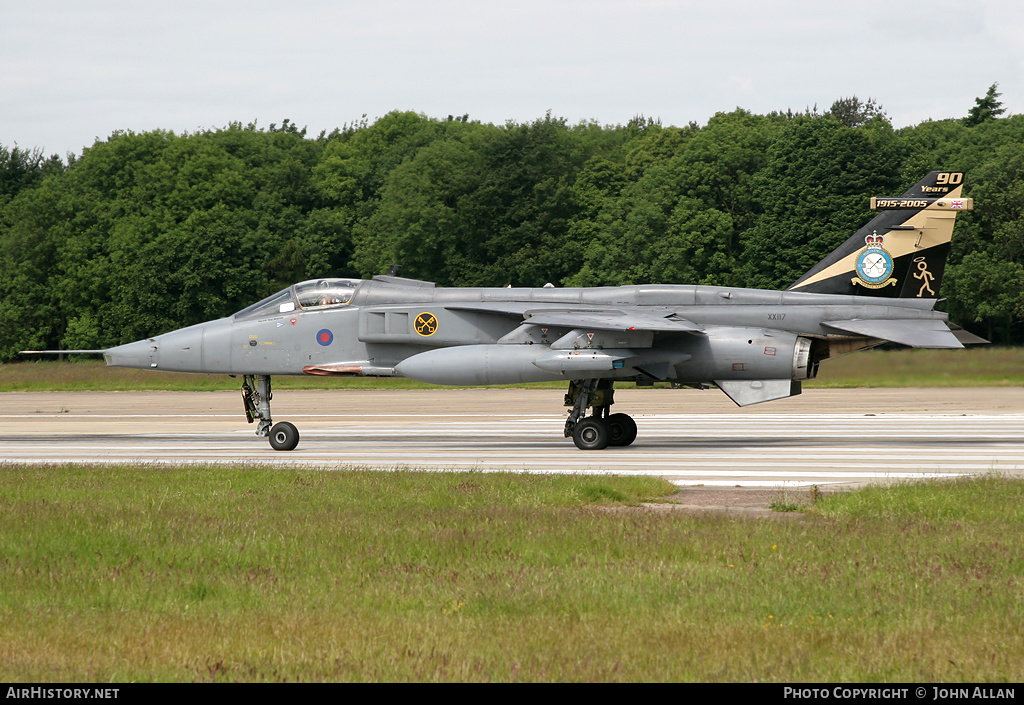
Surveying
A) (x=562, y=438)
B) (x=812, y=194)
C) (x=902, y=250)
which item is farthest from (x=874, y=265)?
(x=812, y=194)

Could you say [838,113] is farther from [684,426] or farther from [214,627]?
[214,627]

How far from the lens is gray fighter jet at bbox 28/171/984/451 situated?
57.8ft

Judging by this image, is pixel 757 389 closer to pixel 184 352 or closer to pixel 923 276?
pixel 923 276

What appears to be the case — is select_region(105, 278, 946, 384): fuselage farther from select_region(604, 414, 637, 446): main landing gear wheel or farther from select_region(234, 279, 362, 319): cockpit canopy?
select_region(604, 414, 637, 446): main landing gear wheel

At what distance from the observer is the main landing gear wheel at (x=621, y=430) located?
61.4 ft

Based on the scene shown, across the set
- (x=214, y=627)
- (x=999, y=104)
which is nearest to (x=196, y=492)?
(x=214, y=627)

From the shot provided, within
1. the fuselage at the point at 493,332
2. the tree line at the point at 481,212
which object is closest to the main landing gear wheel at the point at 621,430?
the fuselage at the point at 493,332

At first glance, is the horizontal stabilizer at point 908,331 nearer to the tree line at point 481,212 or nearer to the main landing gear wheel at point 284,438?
the main landing gear wheel at point 284,438

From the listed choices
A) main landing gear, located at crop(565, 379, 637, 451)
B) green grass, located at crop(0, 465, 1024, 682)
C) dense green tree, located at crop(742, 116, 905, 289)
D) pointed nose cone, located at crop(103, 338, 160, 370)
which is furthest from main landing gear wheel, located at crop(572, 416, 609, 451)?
dense green tree, located at crop(742, 116, 905, 289)

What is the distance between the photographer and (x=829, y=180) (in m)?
54.6

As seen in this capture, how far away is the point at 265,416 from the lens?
1970 centimetres

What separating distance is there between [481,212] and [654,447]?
4899 centimetres

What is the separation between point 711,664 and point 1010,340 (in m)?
24.1

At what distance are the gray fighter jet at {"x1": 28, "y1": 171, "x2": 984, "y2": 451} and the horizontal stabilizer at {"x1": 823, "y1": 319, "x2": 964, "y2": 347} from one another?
31 mm
